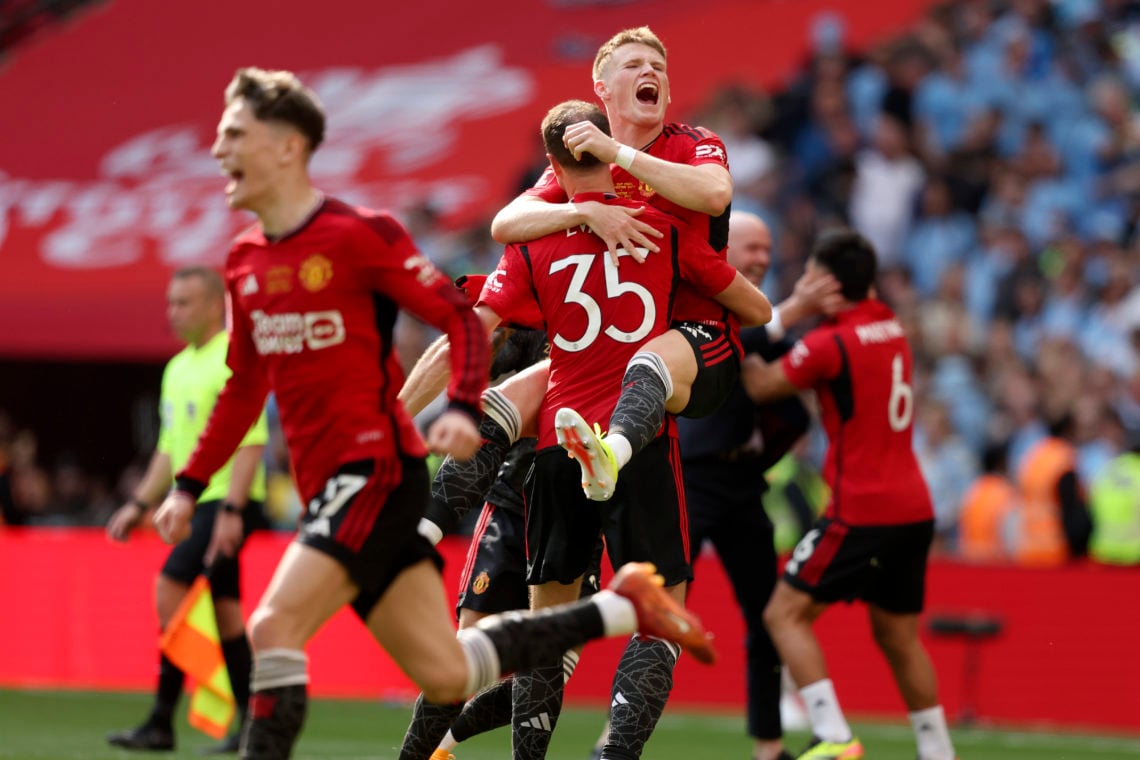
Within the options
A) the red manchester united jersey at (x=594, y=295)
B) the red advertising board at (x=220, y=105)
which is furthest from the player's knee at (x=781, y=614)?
the red advertising board at (x=220, y=105)

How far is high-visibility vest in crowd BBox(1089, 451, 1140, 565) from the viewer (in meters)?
12.5

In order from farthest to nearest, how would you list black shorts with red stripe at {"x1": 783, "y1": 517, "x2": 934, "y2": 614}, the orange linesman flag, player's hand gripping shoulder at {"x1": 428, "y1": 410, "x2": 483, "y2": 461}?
the orange linesman flag → black shorts with red stripe at {"x1": 783, "y1": 517, "x2": 934, "y2": 614} → player's hand gripping shoulder at {"x1": 428, "y1": 410, "x2": 483, "y2": 461}

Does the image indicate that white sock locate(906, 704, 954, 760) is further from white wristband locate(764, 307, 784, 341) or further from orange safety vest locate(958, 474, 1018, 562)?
orange safety vest locate(958, 474, 1018, 562)

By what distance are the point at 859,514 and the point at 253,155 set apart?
4.31 meters

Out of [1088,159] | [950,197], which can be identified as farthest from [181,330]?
[1088,159]

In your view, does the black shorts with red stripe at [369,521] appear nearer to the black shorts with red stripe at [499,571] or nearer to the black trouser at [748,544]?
the black shorts with red stripe at [499,571]

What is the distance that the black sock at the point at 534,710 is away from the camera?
664 centimetres

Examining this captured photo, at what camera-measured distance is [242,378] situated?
5.57 m

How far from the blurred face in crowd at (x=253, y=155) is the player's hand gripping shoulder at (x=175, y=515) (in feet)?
3.17

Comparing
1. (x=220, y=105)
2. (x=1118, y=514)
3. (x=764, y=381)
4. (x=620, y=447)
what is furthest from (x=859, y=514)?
(x=220, y=105)

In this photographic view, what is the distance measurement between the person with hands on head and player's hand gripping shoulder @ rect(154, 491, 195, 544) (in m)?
3.45

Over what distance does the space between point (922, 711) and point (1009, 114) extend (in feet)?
31.3

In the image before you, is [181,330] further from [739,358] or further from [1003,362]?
[1003,362]

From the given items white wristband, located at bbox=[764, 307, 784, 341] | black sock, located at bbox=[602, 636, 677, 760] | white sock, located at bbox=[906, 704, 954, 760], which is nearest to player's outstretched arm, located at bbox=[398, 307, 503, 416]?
black sock, located at bbox=[602, 636, 677, 760]
